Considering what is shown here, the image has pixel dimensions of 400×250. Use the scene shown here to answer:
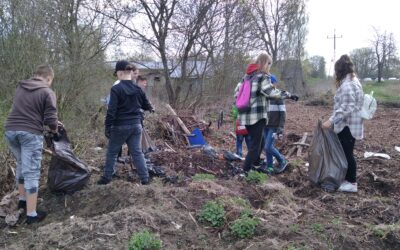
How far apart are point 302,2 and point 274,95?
3361 cm

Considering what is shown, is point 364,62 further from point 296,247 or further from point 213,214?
point 296,247

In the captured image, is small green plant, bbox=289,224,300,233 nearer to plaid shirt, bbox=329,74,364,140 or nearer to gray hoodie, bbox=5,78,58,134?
plaid shirt, bbox=329,74,364,140

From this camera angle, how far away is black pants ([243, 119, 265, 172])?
5418 mm

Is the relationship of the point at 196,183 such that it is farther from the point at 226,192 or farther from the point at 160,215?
the point at 160,215

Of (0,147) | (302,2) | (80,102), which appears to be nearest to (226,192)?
(0,147)

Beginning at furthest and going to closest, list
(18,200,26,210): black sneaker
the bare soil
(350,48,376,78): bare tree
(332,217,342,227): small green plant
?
(350,48,376,78): bare tree → (18,200,26,210): black sneaker → (332,217,342,227): small green plant → the bare soil

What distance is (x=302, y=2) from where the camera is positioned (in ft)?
118

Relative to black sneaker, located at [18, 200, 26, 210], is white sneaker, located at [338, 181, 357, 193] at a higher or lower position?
lower

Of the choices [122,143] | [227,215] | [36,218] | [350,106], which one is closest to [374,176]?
[350,106]

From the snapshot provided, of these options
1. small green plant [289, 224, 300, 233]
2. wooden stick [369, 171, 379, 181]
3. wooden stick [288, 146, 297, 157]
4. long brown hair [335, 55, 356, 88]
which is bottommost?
small green plant [289, 224, 300, 233]

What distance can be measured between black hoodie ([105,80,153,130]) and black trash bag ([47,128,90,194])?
1.93 feet

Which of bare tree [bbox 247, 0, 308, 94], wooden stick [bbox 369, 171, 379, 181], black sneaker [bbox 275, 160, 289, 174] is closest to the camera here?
wooden stick [bbox 369, 171, 379, 181]

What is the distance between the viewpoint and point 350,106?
16.0 ft

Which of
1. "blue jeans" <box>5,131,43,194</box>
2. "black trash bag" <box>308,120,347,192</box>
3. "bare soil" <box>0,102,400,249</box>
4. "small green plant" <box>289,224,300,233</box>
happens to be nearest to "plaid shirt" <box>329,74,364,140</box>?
"black trash bag" <box>308,120,347,192</box>
